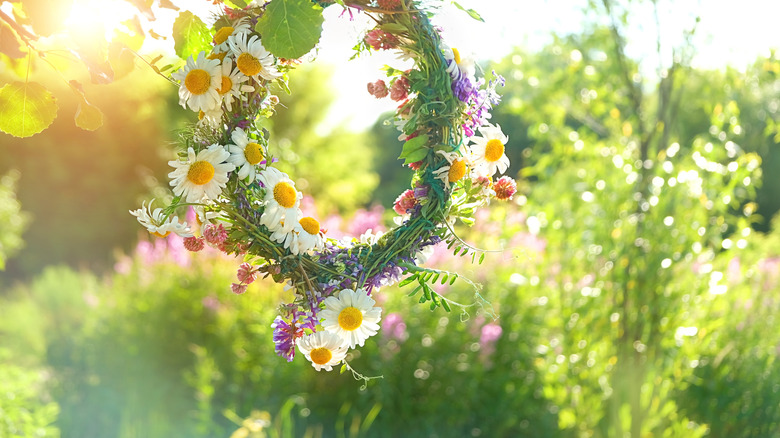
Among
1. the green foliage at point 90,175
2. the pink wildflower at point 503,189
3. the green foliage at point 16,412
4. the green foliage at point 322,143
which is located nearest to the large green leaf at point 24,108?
the pink wildflower at point 503,189

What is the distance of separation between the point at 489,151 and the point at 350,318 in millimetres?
419

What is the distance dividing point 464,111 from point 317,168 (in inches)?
524

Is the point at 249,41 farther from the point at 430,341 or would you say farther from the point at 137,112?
the point at 137,112

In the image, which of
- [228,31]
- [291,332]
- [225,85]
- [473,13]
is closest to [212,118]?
[225,85]

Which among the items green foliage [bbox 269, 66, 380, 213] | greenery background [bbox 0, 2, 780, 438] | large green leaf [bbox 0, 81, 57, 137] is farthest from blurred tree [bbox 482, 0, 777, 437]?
green foliage [bbox 269, 66, 380, 213]

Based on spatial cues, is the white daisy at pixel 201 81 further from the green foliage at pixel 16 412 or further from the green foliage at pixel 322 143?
the green foliage at pixel 322 143

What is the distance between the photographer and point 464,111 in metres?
1.29

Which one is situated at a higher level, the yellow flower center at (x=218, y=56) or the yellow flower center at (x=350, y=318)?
the yellow flower center at (x=218, y=56)

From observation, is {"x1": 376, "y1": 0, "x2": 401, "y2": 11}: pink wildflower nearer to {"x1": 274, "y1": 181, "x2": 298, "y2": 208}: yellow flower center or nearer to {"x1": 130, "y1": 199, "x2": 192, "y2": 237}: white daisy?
{"x1": 274, "y1": 181, "x2": 298, "y2": 208}: yellow flower center

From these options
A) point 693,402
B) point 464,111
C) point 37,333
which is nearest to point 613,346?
point 693,402

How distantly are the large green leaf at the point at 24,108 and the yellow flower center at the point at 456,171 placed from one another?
0.73m

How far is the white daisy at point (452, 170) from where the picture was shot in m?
1.23

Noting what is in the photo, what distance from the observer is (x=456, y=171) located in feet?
4.04

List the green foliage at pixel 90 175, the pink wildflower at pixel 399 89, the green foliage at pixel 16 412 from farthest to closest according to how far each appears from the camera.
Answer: the green foliage at pixel 90 175
the green foliage at pixel 16 412
the pink wildflower at pixel 399 89
